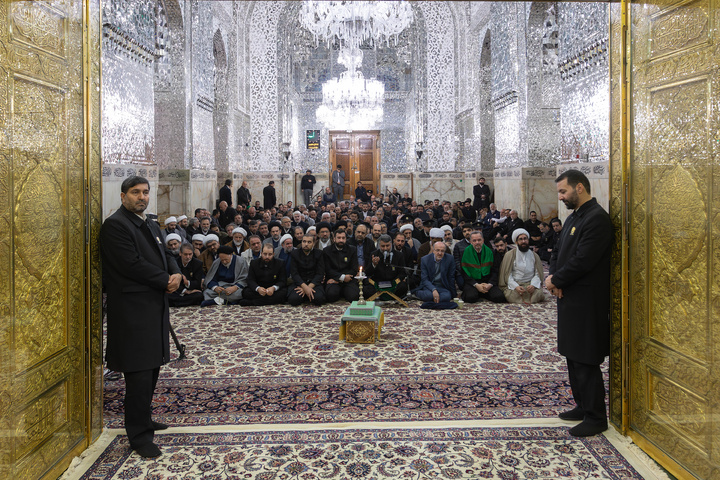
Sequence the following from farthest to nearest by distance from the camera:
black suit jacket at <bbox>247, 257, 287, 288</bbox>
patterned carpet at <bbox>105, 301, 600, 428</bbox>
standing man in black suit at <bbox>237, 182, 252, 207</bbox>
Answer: standing man in black suit at <bbox>237, 182, 252, 207</bbox> → black suit jacket at <bbox>247, 257, 287, 288</bbox> → patterned carpet at <bbox>105, 301, 600, 428</bbox>

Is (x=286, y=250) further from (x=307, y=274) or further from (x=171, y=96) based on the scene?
(x=171, y=96)

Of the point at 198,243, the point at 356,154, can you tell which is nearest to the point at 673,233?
the point at 198,243

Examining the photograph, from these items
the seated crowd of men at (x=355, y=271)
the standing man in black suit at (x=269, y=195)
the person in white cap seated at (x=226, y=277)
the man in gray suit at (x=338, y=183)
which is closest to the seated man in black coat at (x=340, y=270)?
the seated crowd of men at (x=355, y=271)

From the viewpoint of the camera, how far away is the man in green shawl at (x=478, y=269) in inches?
218

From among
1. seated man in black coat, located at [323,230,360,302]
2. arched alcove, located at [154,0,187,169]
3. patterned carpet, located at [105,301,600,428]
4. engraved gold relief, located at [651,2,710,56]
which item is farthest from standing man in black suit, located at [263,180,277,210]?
engraved gold relief, located at [651,2,710,56]

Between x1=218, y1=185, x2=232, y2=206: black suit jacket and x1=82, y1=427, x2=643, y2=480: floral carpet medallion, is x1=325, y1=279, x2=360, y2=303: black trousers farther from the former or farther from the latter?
x1=218, y1=185, x2=232, y2=206: black suit jacket

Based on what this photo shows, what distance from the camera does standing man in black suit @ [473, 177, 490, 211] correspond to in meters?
11.8

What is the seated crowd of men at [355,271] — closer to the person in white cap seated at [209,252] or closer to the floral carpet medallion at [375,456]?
the person in white cap seated at [209,252]

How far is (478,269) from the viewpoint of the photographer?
18.6 ft

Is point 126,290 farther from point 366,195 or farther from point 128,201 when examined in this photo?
point 366,195

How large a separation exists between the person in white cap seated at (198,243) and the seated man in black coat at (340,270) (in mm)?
1506

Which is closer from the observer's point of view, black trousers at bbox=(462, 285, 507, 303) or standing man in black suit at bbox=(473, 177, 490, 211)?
black trousers at bbox=(462, 285, 507, 303)

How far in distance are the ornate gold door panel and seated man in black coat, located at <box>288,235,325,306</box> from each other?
3.44 metres

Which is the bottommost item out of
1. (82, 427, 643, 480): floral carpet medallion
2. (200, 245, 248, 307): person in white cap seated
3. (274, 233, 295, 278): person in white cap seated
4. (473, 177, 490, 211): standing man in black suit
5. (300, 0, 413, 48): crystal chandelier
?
(82, 427, 643, 480): floral carpet medallion
